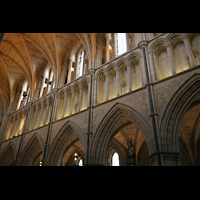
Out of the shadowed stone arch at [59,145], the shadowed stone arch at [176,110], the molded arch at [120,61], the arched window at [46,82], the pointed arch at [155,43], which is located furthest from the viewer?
the arched window at [46,82]

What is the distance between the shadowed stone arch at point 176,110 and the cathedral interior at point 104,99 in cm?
4

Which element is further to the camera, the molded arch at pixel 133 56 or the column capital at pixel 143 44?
the molded arch at pixel 133 56

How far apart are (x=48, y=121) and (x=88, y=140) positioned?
5239 millimetres

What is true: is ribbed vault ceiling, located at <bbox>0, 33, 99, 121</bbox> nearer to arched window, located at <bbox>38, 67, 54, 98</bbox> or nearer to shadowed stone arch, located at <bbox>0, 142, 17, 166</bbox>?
arched window, located at <bbox>38, 67, 54, 98</bbox>

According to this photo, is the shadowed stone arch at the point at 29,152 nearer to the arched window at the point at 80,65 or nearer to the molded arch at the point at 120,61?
the arched window at the point at 80,65

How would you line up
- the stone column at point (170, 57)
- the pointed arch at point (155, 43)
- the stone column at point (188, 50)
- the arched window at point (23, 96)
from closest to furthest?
the stone column at point (188, 50), the stone column at point (170, 57), the pointed arch at point (155, 43), the arched window at point (23, 96)

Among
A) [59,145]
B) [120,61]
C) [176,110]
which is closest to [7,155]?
[59,145]

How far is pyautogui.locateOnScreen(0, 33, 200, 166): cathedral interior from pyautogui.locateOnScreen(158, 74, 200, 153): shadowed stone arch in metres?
0.04

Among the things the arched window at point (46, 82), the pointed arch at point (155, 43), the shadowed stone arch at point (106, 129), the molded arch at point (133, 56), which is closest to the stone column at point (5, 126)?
the arched window at point (46, 82)

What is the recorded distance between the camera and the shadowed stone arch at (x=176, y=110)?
723 centimetres

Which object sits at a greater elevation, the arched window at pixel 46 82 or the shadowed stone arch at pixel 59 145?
the arched window at pixel 46 82

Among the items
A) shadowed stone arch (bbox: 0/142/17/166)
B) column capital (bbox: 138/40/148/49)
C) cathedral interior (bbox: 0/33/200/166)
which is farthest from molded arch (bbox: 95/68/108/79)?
shadowed stone arch (bbox: 0/142/17/166)

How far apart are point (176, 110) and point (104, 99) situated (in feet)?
15.4
